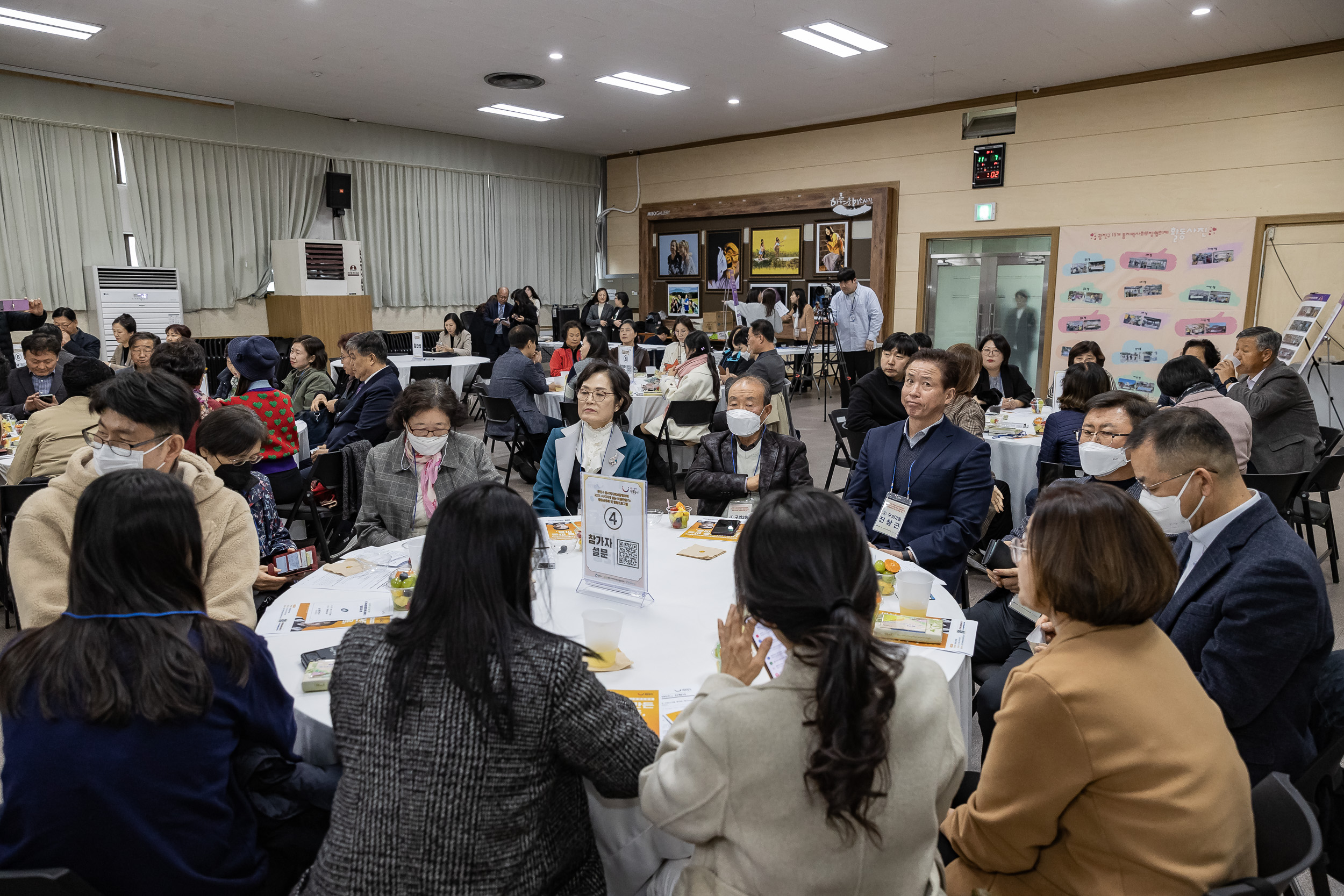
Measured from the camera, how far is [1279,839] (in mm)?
1309

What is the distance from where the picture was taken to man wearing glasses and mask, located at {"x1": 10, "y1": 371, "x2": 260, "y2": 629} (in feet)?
6.82

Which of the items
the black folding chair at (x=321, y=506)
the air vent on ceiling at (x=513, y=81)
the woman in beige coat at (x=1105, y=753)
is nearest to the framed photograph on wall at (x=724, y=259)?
the air vent on ceiling at (x=513, y=81)

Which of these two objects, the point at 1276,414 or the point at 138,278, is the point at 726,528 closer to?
the point at 1276,414

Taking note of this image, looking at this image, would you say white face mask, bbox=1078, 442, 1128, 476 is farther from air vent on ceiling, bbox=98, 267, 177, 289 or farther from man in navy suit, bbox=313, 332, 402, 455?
air vent on ceiling, bbox=98, 267, 177, 289

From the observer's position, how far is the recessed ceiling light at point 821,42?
24.4 ft

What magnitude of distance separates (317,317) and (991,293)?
8.58 metres

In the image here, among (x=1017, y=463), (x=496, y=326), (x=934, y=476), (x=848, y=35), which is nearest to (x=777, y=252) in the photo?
(x=496, y=326)

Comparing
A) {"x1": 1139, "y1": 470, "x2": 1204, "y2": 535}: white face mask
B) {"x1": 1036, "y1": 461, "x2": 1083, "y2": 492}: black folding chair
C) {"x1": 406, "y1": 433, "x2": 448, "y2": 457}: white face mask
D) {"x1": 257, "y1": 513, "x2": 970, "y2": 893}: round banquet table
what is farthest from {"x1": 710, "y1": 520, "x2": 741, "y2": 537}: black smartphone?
{"x1": 1036, "y1": 461, "x2": 1083, "y2": 492}: black folding chair

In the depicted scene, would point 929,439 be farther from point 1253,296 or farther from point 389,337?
point 389,337

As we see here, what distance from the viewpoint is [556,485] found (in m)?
3.63

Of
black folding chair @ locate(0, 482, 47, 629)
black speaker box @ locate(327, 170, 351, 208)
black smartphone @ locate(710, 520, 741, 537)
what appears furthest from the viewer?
black speaker box @ locate(327, 170, 351, 208)

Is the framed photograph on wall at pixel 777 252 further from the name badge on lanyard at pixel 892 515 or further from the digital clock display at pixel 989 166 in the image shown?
the name badge on lanyard at pixel 892 515

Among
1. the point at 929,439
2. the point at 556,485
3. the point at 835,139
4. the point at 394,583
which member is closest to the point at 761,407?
the point at 929,439

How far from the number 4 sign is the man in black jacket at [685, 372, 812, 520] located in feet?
3.75
